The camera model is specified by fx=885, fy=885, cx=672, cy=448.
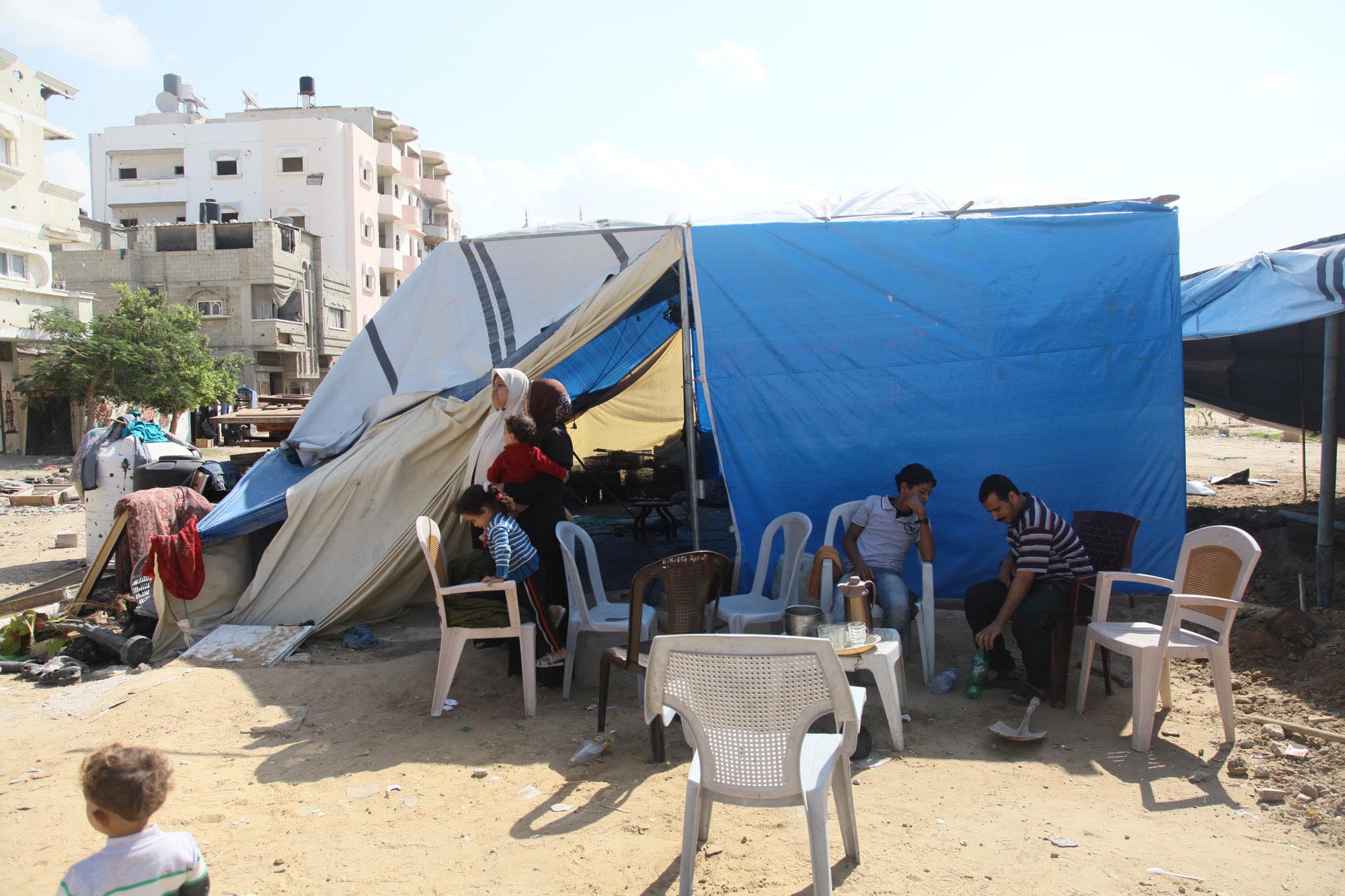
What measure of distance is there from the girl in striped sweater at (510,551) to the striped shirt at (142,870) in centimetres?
250

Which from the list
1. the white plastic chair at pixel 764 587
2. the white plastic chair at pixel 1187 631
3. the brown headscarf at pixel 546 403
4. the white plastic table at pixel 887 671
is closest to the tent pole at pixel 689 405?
the white plastic chair at pixel 764 587

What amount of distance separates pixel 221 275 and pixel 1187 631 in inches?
1316

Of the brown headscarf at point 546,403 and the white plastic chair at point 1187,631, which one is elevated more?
the brown headscarf at point 546,403

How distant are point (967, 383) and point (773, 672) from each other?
3762 millimetres

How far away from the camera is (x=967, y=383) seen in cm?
585

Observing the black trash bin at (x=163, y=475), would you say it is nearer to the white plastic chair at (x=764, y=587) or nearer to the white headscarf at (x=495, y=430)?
the white headscarf at (x=495, y=430)

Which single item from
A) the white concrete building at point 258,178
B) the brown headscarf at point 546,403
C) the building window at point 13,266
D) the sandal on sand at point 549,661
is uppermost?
the white concrete building at point 258,178

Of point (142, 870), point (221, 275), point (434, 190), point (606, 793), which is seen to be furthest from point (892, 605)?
point (434, 190)

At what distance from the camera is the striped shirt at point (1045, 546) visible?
15.0 ft

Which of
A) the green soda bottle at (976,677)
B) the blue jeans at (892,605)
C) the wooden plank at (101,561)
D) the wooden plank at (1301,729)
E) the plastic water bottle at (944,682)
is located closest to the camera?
the wooden plank at (1301,729)

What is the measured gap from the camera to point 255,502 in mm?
5949

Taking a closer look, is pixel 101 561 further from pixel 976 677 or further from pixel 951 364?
pixel 951 364

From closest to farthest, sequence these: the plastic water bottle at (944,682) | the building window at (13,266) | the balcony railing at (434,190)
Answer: the plastic water bottle at (944,682)
the building window at (13,266)
the balcony railing at (434,190)

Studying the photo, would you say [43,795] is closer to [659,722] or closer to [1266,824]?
[659,722]
